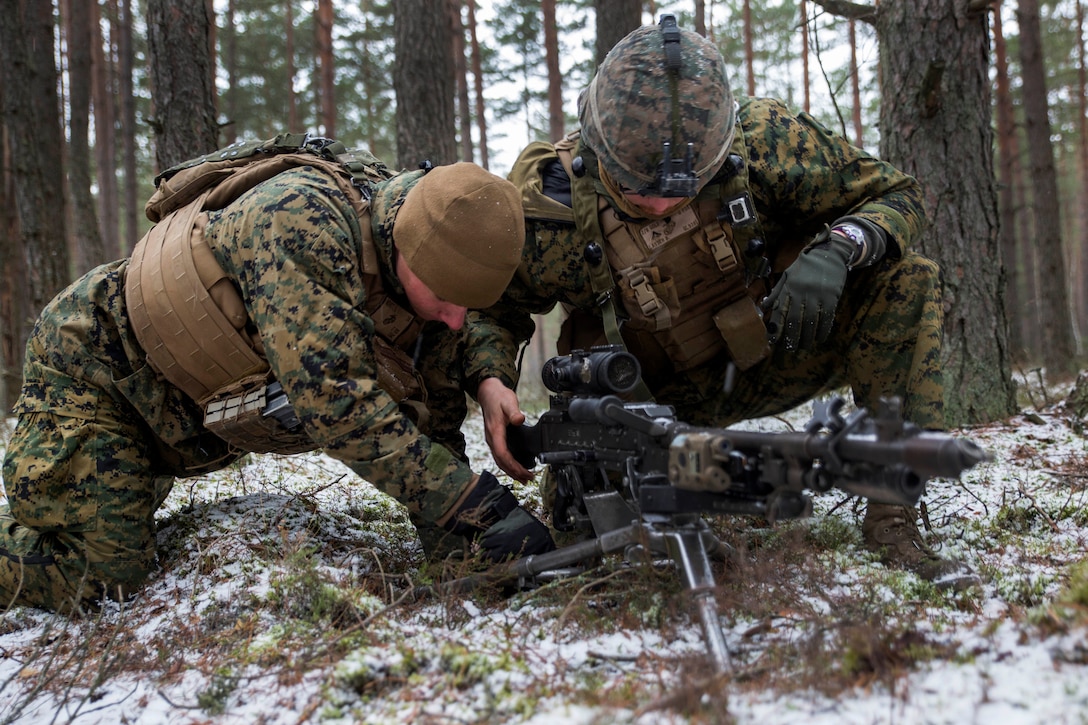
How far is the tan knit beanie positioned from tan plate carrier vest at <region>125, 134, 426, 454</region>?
0.28m

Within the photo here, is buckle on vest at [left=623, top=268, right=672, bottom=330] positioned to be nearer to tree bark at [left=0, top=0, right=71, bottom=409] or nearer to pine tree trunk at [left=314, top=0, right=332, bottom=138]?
tree bark at [left=0, top=0, right=71, bottom=409]

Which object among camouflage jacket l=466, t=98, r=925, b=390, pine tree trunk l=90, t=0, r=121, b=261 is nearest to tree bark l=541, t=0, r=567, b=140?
pine tree trunk l=90, t=0, r=121, b=261

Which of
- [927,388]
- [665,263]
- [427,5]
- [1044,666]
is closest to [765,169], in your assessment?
[665,263]

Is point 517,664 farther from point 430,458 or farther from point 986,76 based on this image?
point 986,76

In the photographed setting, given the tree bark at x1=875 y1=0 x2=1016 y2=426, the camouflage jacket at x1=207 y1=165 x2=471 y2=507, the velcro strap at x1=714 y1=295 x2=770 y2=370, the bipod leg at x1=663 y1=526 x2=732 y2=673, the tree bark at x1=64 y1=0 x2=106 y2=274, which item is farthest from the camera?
the tree bark at x1=64 y1=0 x2=106 y2=274

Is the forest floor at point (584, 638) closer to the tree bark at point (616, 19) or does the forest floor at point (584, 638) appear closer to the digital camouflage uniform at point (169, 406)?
the digital camouflage uniform at point (169, 406)

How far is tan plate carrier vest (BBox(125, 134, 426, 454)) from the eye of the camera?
3059 mm

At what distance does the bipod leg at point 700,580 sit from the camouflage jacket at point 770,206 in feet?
4.95

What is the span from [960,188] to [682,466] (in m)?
3.96

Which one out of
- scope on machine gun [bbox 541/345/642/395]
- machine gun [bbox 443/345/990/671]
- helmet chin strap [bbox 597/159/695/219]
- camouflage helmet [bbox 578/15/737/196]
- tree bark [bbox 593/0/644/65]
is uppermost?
tree bark [bbox 593/0/644/65]

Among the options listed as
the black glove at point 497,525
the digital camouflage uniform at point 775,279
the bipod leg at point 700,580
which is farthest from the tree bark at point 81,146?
the bipod leg at point 700,580

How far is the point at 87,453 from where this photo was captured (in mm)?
3184

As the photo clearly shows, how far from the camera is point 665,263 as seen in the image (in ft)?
12.1

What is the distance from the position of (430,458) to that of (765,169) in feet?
6.58
